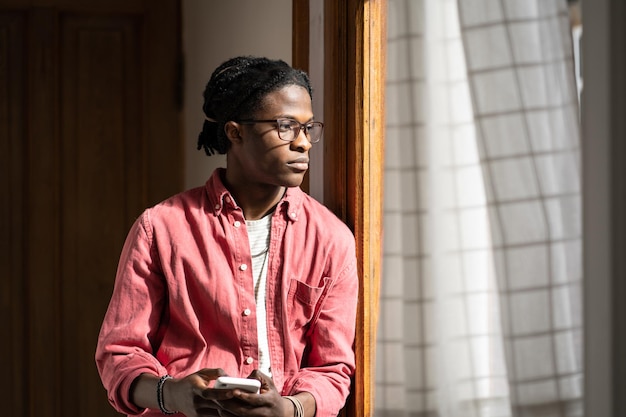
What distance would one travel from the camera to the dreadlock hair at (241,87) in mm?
1745

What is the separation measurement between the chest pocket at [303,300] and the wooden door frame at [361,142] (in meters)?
0.13

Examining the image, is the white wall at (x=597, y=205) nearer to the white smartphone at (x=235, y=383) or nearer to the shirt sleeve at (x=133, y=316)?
the white smartphone at (x=235, y=383)

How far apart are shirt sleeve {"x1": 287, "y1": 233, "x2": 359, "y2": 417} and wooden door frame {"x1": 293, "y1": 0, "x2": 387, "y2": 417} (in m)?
0.06

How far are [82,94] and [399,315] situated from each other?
68.1 inches

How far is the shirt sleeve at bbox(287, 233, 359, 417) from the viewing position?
1.73 m

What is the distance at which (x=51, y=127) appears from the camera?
9.21 feet

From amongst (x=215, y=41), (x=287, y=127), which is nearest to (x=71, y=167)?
(x=215, y=41)

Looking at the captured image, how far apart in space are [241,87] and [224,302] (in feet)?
1.36

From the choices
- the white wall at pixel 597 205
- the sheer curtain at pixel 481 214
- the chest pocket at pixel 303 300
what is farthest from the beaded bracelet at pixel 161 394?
the white wall at pixel 597 205

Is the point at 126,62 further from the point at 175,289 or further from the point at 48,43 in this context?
the point at 175,289

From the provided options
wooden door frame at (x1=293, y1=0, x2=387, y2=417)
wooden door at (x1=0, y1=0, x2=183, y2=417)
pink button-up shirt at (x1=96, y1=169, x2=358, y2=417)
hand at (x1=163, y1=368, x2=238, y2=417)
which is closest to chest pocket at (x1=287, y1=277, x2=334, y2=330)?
pink button-up shirt at (x1=96, y1=169, x2=358, y2=417)

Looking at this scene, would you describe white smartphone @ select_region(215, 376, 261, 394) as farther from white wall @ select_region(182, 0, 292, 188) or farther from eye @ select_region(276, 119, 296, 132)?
white wall @ select_region(182, 0, 292, 188)

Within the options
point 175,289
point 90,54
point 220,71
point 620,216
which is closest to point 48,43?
point 90,54

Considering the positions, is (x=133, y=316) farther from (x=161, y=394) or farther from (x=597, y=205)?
(x=597, y=205)
